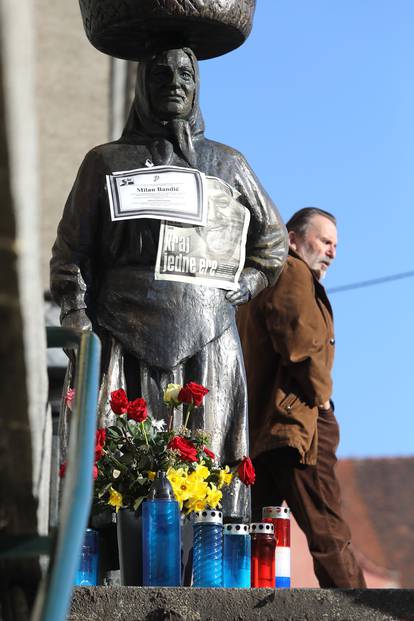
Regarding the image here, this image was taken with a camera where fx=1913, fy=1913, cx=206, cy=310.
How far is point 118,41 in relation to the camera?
7996mm

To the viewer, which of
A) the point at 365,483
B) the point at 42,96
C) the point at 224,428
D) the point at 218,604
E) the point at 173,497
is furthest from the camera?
the point at 365,483

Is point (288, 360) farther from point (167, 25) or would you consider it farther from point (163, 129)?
point (167, 25)

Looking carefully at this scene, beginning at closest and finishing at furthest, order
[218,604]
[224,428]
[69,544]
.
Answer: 1. [69,544]
2. [218,604]
3. [224,428]

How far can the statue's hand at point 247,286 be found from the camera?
25.0ft

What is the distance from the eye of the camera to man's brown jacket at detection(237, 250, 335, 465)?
850 centimetres

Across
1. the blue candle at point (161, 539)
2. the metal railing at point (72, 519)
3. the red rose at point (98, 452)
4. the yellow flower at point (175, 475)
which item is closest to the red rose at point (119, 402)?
the red rose at point (98, 452)

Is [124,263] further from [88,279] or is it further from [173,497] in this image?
[173,497]

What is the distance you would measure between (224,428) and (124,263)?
0.76 meters

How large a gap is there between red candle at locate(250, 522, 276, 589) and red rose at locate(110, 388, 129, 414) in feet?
2.06

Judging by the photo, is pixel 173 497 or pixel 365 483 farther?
pixel 365 483

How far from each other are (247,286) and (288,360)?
102cm

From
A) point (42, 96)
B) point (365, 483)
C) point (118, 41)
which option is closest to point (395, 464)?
point (365, 483)

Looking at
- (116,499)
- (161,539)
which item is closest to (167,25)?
(116,499)

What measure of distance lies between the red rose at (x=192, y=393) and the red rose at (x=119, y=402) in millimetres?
228
